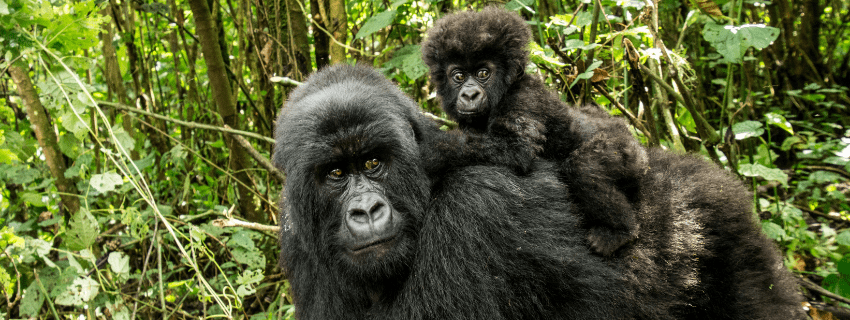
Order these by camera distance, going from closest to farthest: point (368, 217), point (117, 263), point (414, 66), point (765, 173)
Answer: point (368, 217) < point (117, 263) < point (765, 173) < point (414, 66)

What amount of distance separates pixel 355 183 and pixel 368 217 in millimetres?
166

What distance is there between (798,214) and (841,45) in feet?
18.1

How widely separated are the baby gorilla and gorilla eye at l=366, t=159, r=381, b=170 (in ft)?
0.72

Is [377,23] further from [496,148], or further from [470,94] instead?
[496,148]

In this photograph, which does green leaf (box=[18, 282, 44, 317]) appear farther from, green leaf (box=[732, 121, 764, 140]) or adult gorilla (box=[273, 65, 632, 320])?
green leaf (box=[732, 121, 764, 140])

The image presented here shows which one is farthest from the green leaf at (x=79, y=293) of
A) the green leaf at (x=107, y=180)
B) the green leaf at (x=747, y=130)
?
the green leaf at (x=747, y=130)

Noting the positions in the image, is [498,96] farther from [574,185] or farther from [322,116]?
[322,116]

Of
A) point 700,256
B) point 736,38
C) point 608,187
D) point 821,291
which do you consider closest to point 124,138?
point 608,187

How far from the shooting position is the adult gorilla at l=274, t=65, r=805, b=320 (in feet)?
6.86

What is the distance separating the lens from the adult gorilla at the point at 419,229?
6.84 ft

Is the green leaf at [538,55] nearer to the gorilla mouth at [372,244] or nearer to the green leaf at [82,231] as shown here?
the gorilla mouth at [372,244]

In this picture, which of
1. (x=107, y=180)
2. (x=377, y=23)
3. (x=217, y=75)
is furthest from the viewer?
(x=217, y=75)

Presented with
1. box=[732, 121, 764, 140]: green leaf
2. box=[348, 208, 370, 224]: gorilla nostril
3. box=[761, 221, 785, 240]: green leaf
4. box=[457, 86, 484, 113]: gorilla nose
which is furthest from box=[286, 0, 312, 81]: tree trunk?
box=[761, 221, 785, 240]: green leaf

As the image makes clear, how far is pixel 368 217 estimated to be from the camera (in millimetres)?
2043
